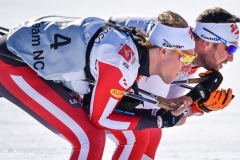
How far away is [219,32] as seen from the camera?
19.5 feet

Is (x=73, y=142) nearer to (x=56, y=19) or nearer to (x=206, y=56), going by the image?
(x=56, y=19)

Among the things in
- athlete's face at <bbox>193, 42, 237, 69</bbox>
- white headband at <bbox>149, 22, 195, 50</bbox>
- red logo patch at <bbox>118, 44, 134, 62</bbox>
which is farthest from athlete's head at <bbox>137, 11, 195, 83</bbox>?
athlete's face at <bbox>193, 42, 237, 69</bbox>

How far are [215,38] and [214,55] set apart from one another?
0.50 ft

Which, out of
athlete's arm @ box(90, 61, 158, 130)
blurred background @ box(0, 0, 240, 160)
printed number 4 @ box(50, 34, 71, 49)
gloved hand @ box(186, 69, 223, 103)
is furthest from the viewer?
blurred background @ box(0, 0, 240, 160)

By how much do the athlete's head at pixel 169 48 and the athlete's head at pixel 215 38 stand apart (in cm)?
91

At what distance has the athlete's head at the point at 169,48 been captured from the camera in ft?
16.4

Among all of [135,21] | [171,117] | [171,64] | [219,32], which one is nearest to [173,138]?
[219,32]

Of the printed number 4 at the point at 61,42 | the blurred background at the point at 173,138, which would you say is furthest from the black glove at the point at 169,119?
the blurred background at the point at 173,138

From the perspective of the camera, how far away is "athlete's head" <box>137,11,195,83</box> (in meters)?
5.00

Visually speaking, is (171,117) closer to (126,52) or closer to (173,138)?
(126,52)

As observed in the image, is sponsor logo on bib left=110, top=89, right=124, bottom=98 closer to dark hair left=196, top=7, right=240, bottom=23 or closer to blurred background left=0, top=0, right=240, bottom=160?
dark hair left=196, top=7, right=240, bottom=23

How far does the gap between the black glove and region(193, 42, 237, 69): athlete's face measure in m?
0.91

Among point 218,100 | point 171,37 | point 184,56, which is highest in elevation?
point 171,37

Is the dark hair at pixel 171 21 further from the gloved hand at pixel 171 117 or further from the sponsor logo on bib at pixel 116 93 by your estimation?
the gloved hand at pixel 171 117
